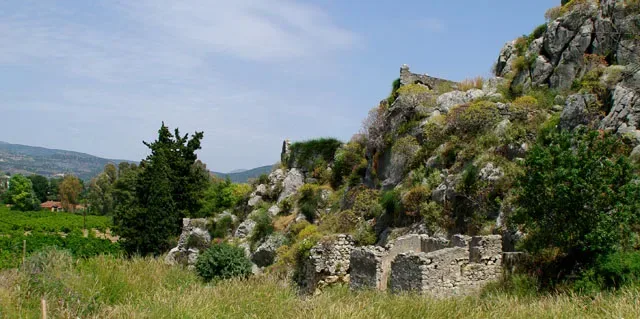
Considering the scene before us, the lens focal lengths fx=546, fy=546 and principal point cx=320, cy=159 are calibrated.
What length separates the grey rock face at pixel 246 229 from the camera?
25.9m

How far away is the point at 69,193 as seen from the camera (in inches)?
4567

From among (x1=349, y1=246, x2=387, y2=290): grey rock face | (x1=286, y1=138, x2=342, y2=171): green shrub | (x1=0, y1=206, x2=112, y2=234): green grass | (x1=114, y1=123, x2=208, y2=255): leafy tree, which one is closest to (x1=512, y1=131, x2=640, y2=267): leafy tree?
(x1=349, y1=246, x2=387, y2=290): grey rock face

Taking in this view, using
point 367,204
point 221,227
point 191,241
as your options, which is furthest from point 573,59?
point 191,241

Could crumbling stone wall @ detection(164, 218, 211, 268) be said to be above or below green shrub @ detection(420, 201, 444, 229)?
below

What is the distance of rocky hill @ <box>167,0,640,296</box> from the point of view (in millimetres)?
14133

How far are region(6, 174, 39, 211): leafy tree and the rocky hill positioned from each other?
96.4 metres

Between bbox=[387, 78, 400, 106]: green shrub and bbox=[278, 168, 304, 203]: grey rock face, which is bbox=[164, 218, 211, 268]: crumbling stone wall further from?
bbox=[387, 78, 400, 106]: green shrub

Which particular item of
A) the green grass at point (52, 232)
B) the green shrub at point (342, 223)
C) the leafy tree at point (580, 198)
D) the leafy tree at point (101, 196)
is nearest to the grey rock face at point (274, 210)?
the green shrub at point (342, 223)

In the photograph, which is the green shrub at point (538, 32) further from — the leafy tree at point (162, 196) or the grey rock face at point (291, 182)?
the leafy tree at point (162, 196)

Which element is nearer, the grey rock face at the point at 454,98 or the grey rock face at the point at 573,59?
the grey rock face at the point at 573,59

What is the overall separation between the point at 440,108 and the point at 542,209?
1136 cm

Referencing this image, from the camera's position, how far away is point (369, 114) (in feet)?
87.3

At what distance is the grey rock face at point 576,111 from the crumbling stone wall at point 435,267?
5.23 meters

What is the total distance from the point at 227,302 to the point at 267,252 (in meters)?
11.7
